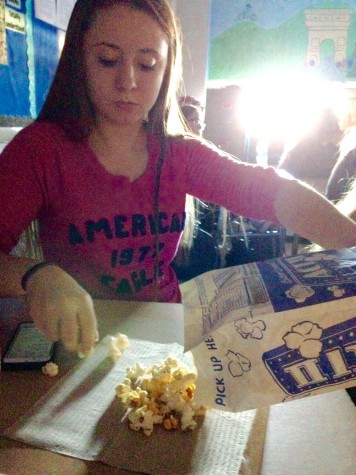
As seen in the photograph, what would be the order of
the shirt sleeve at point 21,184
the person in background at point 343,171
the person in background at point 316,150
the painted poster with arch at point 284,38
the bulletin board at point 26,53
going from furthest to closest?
the painted poster with arch at point 284,38 → the person in background at point 316,150 → the bulletin board at point 26,53 → the person in background at point 343,171 → the shirt sleeve at point 21,184

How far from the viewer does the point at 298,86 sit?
10.1 ft

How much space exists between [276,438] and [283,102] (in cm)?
293

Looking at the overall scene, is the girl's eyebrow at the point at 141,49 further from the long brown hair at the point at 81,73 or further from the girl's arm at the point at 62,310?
the girl's arm at the point at 62,310

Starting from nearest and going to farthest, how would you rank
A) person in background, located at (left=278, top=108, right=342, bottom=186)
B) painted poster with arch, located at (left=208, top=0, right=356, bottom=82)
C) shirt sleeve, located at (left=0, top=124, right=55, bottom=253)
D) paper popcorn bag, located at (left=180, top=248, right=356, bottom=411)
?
paper popcorn bag, located at (left=180, top=248, right=356, bottom=411) → shirt sleeve, located at (left=0, top=124, right=55, bottom=253) → person in background, located at (left=278, top=108, right=342, bottom=186) → painted poster with arch, located at (left=208, top=0, right=356, bottom=82)

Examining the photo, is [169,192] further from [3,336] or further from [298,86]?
[298,86]

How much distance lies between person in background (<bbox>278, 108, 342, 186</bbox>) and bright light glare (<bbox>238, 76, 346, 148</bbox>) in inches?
15.7

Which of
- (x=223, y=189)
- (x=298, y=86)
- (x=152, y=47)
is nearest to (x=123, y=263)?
(x=223, y=189)

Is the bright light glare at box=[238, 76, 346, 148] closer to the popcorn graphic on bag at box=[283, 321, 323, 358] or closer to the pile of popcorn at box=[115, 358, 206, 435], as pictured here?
the pile of popcorn at box=[115, 358, 206, 435]

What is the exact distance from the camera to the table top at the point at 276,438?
14.8 inches

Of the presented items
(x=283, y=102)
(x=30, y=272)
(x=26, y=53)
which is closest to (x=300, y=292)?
(x=30, y=272)

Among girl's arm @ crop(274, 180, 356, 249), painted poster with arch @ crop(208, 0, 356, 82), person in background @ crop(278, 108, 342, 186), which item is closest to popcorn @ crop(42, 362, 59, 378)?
girl's arm @ crop(274, 180, 356, 249)

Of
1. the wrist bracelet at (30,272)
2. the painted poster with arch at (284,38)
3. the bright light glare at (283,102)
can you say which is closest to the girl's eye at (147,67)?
the wrist bracelet at (30,272)

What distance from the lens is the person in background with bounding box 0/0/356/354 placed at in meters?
0.68

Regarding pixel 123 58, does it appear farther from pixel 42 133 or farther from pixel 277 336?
pixel 277 336
